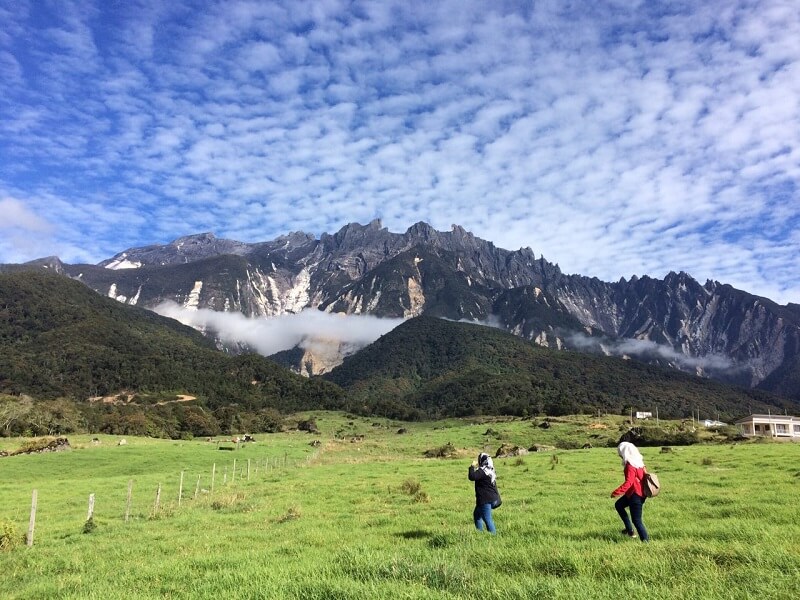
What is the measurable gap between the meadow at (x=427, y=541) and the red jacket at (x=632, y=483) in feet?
3.51

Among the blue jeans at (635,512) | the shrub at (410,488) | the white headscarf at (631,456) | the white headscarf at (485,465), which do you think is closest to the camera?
the blue jeans at (635,512)

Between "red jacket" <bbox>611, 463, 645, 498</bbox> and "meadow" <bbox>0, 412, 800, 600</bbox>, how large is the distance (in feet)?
3.51

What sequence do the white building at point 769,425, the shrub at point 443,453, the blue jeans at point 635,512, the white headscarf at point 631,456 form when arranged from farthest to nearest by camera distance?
the white building at point 769,425 → the shrub at point 443,453 → the white headscarf at point 631,456 → the blue jeans at point 635,512

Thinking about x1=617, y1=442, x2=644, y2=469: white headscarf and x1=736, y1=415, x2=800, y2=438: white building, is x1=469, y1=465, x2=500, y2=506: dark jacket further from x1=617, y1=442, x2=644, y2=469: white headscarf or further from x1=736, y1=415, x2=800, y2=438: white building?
x1=736, y1=415, x2=800, y2=438: white building

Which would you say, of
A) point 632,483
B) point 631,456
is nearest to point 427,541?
point 632,483

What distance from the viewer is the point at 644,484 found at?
1224cm

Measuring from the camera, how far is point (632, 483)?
12.1m

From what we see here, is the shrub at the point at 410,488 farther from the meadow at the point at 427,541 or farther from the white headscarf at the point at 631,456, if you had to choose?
the white headscarf at the point at 631,456

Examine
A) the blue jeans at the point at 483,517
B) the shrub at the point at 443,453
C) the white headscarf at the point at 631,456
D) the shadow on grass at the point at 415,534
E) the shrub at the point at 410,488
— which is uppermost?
the white headscarf at the point at 631,456

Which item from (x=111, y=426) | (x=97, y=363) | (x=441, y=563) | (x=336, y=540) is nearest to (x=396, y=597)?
(x=441, y=563)

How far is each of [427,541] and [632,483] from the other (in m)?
5.08

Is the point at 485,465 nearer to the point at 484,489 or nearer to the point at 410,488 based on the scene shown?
the point at 484,489

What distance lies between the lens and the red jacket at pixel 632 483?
12078 millimetres

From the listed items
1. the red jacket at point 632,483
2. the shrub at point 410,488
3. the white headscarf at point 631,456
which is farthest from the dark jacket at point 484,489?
the shrub at point 410,488
